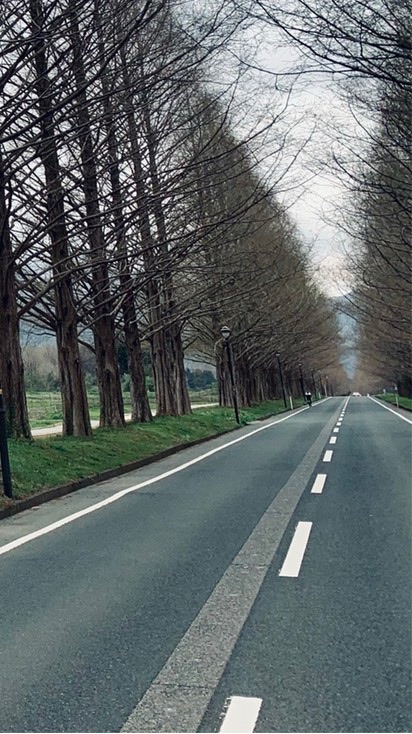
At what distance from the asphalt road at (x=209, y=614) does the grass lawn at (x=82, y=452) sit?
135 cm

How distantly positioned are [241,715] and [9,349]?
40.2ft

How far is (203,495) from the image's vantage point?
1095 cm

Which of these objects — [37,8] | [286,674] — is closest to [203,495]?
[286,674]

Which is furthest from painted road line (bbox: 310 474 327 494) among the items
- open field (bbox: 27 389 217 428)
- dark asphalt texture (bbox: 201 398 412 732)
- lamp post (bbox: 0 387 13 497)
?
open field (bbox: 27 389 217 428)

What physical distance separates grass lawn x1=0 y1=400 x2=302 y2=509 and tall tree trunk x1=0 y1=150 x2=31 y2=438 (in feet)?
1.86

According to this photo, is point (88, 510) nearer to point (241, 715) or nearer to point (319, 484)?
point (319, 484)

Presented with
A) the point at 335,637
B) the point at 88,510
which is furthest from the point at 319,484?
the point at 335,637

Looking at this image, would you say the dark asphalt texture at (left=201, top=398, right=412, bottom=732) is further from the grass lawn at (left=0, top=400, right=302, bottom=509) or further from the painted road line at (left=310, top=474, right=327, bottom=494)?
the grass lawn at (left=0, top=400, right=302, bottom=509)

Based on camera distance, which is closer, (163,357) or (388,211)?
(388,211)

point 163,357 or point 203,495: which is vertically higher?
point 163,357

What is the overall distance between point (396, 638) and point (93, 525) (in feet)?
15.9

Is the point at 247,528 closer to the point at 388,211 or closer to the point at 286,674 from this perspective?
the point at 286,674

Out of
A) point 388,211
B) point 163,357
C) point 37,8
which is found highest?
point 37,8

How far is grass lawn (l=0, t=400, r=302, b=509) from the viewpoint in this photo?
11.9 meters
